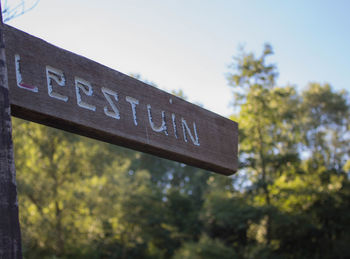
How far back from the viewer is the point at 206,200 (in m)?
17.0

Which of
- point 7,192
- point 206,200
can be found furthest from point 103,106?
point 206,200

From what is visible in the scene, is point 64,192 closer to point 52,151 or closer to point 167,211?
point 52,151

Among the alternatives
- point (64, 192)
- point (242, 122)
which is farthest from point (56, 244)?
point (242, 122)

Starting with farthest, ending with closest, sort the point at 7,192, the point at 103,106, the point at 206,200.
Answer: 1. the point at 206,200
2. the point at 103,106
3. the point at 7,192

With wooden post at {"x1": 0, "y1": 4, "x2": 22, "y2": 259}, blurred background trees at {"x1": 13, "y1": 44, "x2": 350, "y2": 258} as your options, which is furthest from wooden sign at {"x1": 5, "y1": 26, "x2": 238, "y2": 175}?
blurred background trees at {"x1": 13, "y1": 44, "x2": 350, "y2": 258}

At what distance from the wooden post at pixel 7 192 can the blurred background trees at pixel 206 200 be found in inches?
523

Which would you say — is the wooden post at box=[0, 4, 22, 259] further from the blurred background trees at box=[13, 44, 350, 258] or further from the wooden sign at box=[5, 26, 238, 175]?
the blurred background trees at box=[13, 44, 350, 258]

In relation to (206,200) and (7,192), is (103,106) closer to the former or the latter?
(7,192)

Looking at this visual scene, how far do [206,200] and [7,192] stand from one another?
1640 centimetres

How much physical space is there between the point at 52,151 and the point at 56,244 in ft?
10.5

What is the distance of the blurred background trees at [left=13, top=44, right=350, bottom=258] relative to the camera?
1462cm

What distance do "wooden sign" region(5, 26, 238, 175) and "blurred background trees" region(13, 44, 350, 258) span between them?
1291 cm

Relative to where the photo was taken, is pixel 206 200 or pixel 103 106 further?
pixel 206 200

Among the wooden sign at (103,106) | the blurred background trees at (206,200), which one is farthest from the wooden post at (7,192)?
the blurred background trees at (206,200)
